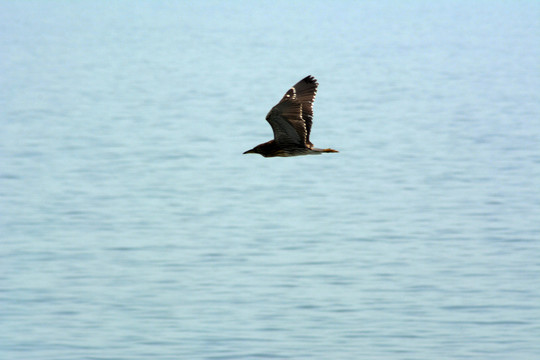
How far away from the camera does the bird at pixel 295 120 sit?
13.1 metres

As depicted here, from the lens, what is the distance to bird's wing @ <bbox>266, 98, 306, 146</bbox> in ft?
42.8

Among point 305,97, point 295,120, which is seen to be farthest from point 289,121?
point 305,97

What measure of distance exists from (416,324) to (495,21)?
2159 inches

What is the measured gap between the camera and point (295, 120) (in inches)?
515

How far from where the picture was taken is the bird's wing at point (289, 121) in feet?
42.8

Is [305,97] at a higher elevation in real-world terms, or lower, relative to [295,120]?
higher

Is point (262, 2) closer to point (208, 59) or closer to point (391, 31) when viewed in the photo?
point (391, 31)

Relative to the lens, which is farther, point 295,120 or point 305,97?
point 305,97

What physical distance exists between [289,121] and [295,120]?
0.24ft

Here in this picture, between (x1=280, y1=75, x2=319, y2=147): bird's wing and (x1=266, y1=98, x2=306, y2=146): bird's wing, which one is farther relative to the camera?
(x1=280, y1=75, x2=319, y2=147): bird's wing

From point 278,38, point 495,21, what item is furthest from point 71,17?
point 495,21

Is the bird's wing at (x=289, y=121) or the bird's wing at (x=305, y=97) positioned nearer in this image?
the bird's wing at (x=289, y=121)

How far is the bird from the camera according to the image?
42.9ft

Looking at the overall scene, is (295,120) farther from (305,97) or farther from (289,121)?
(305,97)
